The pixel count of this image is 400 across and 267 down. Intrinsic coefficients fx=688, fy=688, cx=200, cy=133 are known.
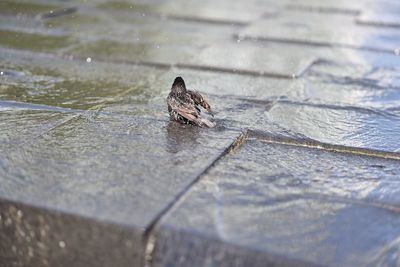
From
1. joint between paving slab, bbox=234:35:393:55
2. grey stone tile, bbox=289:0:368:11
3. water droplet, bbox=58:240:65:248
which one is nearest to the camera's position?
water droplet, bbox=58:240:65:248

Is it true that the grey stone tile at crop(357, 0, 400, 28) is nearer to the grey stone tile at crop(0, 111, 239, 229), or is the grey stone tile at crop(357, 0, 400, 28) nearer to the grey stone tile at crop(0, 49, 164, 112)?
the grey stone tile at crop(0, 49, 164, 112)

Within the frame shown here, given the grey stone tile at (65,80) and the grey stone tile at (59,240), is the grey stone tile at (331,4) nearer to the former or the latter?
the grey stone tile at (65,80)

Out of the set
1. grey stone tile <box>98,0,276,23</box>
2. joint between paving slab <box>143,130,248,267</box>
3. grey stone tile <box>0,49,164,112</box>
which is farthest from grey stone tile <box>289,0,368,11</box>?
joint between paving slab <box>143,130,248,267</box>

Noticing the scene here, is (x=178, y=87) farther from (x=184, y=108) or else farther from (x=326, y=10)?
(x=326, y=10)

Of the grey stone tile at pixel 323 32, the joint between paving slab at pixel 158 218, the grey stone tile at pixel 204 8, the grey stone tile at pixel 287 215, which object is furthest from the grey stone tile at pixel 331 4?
the joint between paving slab at pixel 158 218

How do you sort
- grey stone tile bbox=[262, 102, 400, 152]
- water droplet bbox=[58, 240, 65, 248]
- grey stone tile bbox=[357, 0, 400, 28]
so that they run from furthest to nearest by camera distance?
grey stone tile bbox=[357, 0, 400, 28]
grey stone tile bbox=[262, 102, 400, 152]
water droplet bbox=[58, 240, 65, 248]

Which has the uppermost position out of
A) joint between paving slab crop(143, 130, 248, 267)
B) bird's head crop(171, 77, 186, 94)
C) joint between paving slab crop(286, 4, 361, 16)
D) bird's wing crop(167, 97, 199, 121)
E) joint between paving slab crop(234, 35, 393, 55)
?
joint between paving slab crop(286, 4, 361, 16)

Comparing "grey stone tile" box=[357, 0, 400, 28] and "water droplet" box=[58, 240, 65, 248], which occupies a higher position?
"grey stone tile" box=[357, 0, 400, 28]
